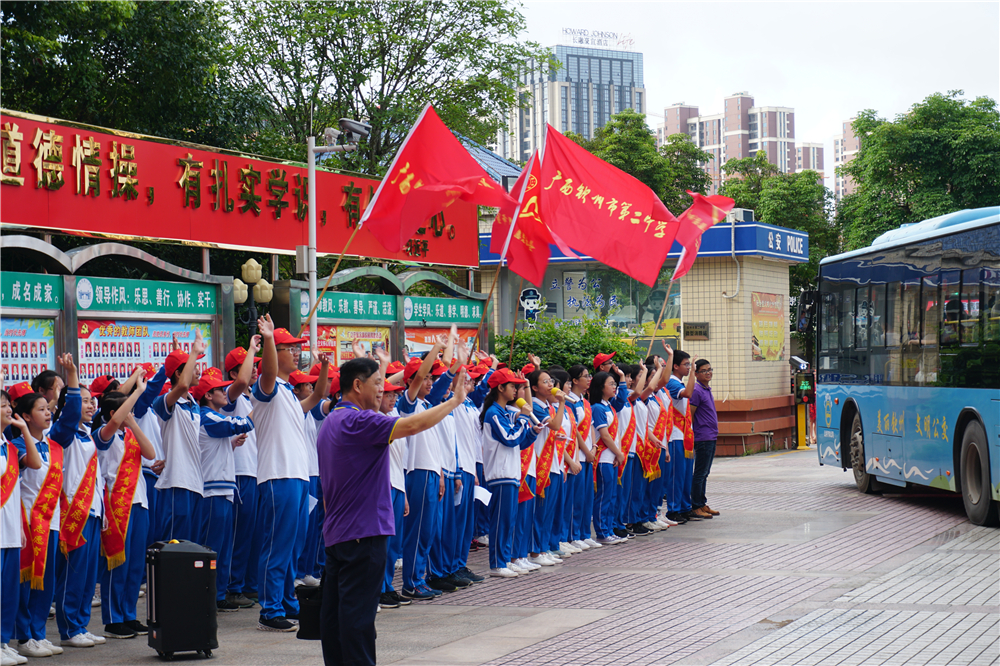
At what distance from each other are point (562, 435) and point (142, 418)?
12.8 ft

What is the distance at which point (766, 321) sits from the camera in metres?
23.9

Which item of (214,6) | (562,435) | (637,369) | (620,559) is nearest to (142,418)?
(562,435)

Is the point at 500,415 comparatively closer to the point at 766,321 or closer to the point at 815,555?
the point at 815,555

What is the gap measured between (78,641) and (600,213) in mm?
6164

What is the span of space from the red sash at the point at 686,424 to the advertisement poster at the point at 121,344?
529 cm

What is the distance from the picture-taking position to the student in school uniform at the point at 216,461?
767cm

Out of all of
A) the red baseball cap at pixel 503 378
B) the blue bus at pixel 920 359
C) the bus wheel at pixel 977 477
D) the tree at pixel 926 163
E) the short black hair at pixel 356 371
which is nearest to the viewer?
the short black hair at pixel 356 371

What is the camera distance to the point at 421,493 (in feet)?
28.4

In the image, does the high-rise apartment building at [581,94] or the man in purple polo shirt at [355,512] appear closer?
the man in purple polo shirt at [355,512]

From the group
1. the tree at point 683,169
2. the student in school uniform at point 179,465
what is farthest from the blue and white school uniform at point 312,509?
the tree at point 683,169

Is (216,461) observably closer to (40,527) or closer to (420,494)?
(40,527)

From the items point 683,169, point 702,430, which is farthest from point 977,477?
point 683,169

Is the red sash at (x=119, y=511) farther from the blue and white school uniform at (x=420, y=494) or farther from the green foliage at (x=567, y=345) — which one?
the green foliage at (x=567, y=345)

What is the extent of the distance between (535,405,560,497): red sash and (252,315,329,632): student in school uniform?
115 inches
